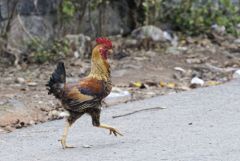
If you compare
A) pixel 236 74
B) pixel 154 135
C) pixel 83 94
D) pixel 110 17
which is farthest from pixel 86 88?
pixel 110 17

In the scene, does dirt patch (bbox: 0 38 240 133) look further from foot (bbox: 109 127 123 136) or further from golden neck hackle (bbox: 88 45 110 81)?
golden neck hackle (bbox: 88 45 110 81)

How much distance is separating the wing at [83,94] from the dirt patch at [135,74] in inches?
64.4

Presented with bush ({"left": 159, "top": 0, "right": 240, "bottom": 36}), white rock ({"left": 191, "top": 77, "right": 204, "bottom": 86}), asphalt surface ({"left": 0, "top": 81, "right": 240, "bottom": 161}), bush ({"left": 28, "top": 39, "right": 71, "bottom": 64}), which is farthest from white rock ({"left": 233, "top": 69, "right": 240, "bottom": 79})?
bush ({"left": 159, "top": 0, "right": 240, "bottom": 36})

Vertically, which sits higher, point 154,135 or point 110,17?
point 110,17

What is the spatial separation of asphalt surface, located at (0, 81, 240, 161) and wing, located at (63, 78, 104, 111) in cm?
40

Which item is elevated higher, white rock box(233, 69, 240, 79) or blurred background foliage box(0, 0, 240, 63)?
blurred background foliage box(0, 0, 240, 63)

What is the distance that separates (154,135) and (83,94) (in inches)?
36.2

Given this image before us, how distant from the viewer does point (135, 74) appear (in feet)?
36.6

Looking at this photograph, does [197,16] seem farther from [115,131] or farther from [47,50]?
[115,131]

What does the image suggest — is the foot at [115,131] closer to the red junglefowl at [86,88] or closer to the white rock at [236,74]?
the red junglefowl at [86,88]

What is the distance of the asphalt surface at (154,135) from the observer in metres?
6.62

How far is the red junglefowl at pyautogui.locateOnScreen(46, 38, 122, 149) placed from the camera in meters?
7.02

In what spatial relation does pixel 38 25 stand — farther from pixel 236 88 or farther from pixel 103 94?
pixel 103 94

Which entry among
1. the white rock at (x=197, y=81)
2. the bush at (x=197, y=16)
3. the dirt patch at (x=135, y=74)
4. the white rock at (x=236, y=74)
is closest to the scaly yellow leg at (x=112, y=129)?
the dirt patch at (x=135, y=74)
